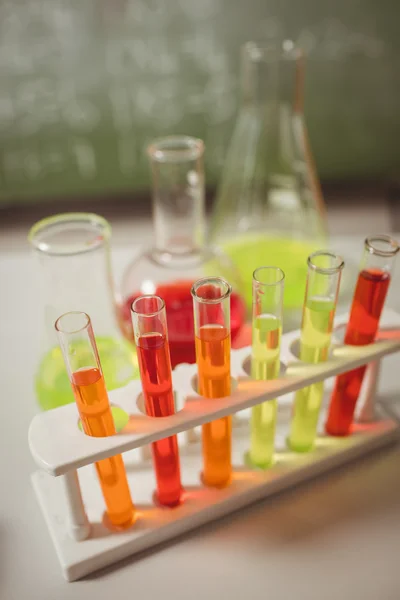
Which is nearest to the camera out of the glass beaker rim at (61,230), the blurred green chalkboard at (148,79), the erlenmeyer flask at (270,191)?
the glass beaker rim at (61,230)

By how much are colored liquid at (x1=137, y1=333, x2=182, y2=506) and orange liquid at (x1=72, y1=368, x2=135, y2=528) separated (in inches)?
1.0

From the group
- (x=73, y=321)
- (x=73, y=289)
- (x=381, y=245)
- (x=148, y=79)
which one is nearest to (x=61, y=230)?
(x=73, y=289)

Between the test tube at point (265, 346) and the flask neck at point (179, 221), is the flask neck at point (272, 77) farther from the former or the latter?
the test tube at point (265, 346)

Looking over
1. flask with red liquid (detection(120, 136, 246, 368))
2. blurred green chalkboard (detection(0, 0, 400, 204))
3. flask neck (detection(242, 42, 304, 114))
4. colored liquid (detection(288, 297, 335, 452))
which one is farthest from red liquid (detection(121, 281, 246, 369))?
blurred green chalkboard (detection(0, 0, 400, 204))

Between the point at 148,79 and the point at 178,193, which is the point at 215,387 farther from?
the point at 148,79

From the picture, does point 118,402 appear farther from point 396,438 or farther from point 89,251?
point 396,438

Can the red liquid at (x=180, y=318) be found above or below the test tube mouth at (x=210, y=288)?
below

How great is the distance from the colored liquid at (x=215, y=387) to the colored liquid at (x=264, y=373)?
25 mm

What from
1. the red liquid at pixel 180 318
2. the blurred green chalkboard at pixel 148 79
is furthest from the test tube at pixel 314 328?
the blurred green chalkboard at pixel 148 79

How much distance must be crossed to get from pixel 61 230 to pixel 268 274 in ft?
0.67

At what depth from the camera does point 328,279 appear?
403mm

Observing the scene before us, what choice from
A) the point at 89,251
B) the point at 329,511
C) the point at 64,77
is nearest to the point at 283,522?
the point at 329,511

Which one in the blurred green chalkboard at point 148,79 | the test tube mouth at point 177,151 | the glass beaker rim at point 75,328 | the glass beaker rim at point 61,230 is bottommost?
the blurred green chalkboard at point 148,79

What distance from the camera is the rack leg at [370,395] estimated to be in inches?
19.2
